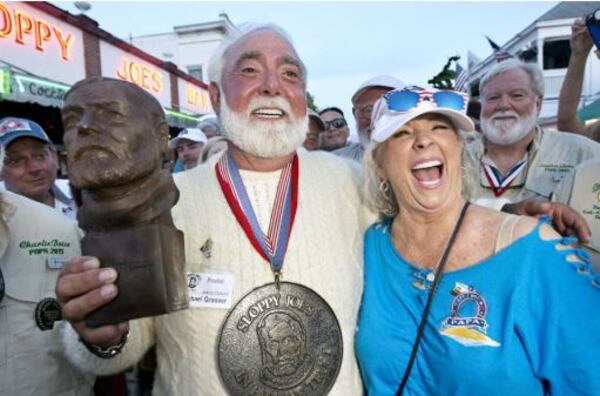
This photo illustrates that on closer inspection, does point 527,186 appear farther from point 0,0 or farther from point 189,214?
point 0,0

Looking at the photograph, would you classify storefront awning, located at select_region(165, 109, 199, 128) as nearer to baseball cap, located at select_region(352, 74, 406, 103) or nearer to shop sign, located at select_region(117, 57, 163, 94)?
shop sign, located at select_region(117, 57, 163, 94)

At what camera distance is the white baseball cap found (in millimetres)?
1759

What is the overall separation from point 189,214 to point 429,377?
3.62ft

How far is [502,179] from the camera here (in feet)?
11.3

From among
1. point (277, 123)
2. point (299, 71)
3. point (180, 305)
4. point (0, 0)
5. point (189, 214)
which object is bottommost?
point (180, 305)

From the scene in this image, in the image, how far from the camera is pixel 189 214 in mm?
1897

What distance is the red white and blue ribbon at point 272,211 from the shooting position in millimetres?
1832

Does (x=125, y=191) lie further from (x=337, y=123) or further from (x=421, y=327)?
(x=337, y=123)

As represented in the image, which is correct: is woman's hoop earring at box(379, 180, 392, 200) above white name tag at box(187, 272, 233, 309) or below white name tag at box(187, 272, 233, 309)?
above

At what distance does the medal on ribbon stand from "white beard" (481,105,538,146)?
93.9 inches

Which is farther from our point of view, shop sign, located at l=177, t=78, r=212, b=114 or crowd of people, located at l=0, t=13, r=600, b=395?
shop sign, located at l=177, t=78, r=212, b=114

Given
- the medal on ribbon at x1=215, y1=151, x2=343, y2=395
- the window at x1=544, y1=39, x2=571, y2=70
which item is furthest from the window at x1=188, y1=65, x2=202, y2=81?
the medal on ribbon at x1=215, y1=151, x2=343, y2=395

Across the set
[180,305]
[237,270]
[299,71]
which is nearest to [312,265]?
[237,270]

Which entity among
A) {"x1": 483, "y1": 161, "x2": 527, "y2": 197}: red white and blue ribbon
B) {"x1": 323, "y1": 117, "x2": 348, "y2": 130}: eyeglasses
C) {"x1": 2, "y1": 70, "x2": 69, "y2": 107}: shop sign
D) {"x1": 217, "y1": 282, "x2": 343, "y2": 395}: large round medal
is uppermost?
{"x1": 2, "y1": 70, "x2": 69, "y2": 107}: shop sign
